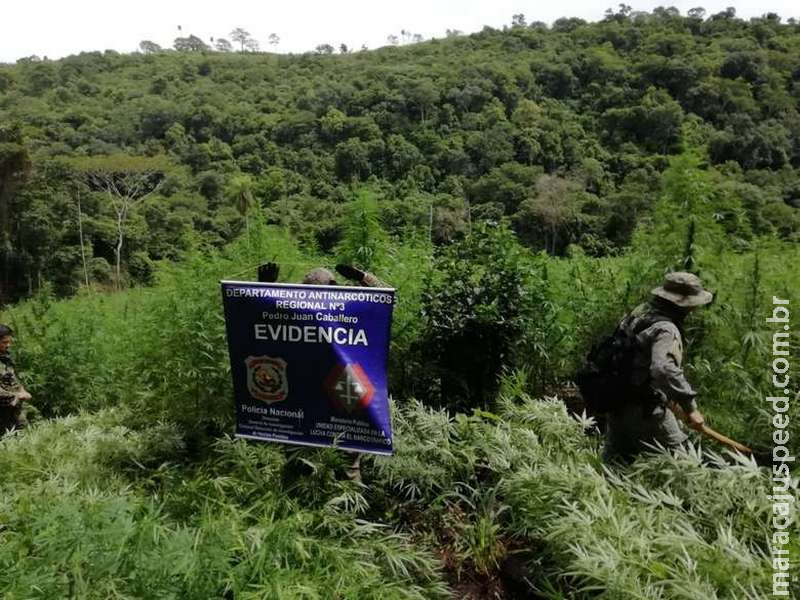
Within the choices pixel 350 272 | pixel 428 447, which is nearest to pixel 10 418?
pixel 350 272

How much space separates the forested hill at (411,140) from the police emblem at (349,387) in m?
9.84

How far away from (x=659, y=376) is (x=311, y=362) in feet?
5.44

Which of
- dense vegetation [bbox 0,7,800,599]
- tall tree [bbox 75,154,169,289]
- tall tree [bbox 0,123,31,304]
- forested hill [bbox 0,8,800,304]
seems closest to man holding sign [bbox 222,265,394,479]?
dense vegetation [bbox 0,7,800,599]

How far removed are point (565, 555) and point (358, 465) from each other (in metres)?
1.28

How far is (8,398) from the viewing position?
4727 mm

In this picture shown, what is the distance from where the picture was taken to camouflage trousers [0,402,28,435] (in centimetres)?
480

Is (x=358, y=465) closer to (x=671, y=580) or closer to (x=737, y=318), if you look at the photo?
(x=671, y=580)

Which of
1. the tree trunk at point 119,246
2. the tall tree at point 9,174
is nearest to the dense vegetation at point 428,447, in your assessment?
the tall tree at point 9,174

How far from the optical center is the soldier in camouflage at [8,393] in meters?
4.71

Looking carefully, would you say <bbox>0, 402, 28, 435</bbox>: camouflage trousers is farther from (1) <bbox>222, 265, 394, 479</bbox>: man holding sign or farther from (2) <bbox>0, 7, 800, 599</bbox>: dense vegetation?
(1) <bbox>222, 265, 394, 479</bbox>: man holding sign

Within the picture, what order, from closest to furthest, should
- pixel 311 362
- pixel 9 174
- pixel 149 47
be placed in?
pixel 311 362, pixel 9 174, pixel 149 47

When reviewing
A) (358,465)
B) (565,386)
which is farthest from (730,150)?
(358,465)

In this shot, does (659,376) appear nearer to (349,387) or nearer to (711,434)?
(711,434)

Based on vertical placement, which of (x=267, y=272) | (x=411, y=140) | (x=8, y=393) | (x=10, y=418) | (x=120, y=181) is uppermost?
(x=267, y=272)
